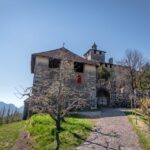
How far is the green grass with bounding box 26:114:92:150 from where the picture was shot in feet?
44.4

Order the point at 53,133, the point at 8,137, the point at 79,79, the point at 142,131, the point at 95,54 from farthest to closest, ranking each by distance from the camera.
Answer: the point at 95,54 < the point at 79,79 < the point at 142,131 < the point at 8,137 < the point at 53,133

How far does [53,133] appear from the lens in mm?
15016

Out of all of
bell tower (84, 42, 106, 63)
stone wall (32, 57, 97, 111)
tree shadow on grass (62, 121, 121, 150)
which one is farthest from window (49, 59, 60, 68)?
bell tower (84, 42, 106, 63)

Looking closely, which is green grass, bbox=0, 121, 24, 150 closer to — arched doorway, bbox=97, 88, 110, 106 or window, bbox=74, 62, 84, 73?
window, bbox=74, 62, 84, 73

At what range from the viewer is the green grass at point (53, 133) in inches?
533

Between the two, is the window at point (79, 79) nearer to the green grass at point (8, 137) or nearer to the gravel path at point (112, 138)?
the gravel path at point (112, 138)

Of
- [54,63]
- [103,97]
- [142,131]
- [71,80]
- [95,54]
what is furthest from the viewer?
[95,54]

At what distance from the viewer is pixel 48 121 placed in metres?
17.7

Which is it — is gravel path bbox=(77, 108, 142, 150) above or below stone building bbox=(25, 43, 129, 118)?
below

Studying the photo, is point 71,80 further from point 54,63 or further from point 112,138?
point 112,138

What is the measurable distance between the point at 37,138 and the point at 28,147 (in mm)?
914

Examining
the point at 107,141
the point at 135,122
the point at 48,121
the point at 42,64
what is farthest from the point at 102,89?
the point at 107,141

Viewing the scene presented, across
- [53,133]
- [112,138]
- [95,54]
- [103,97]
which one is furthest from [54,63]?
[95,54]

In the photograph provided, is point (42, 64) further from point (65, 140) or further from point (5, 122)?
point (65, 140)
